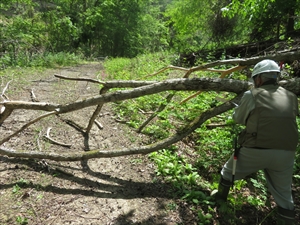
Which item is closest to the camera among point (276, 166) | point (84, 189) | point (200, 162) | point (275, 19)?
point (276, 166)

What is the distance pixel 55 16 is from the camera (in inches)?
714

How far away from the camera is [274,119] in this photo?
229 cm

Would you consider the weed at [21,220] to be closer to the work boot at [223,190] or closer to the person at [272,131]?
the work boot at [223,190]

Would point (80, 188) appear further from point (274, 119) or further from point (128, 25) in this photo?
point (128, 25)

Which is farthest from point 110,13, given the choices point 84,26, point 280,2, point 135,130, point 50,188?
point 50,188

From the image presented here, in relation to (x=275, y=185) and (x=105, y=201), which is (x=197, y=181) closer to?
(x=275, y=185)

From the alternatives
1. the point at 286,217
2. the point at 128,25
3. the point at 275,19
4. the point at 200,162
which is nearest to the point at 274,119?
the point at 286,217

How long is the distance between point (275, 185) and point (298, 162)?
1.72 meters

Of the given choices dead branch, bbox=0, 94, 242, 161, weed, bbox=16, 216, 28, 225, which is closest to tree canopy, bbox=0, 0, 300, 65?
dead branch, bbox=0, 94, 242, 161

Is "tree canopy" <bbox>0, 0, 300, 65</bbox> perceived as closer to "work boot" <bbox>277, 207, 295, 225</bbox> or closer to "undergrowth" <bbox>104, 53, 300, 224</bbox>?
"undergrowth" <bbox>104, 53, 300, 224</bbox>

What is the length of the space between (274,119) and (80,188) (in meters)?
2.63

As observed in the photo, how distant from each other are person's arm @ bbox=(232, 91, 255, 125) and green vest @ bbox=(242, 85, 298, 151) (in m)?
0.05

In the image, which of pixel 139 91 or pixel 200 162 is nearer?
pixel 139 91

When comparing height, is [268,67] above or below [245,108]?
above
